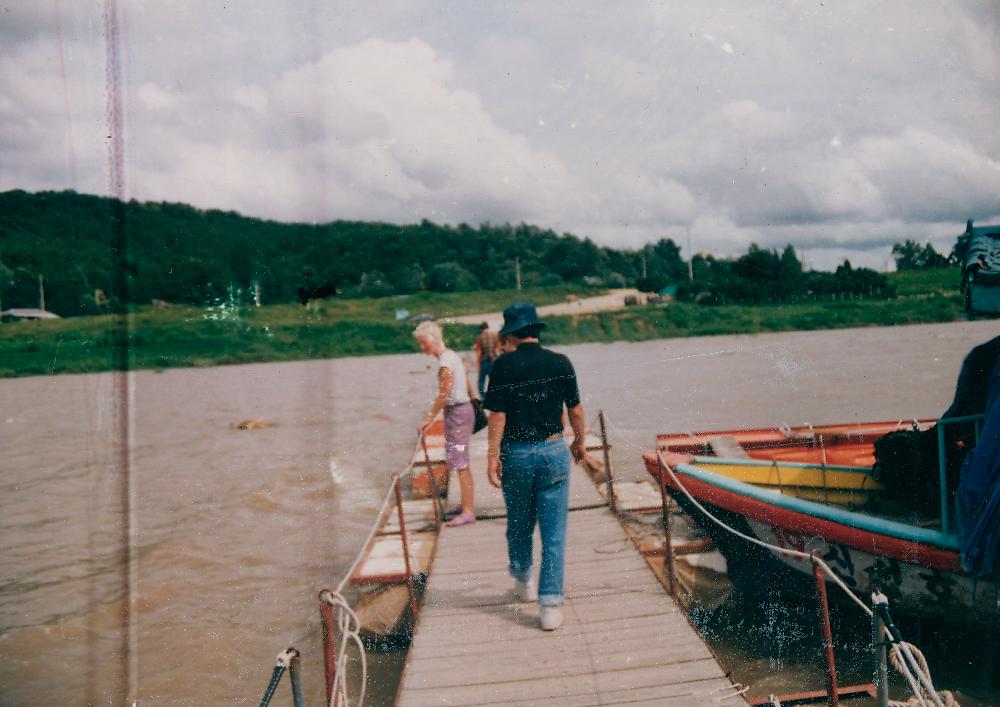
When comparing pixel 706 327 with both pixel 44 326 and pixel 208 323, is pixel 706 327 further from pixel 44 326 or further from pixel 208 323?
pixel 44 326

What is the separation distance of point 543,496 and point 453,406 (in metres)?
1.95

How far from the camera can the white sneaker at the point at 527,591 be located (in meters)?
4.32

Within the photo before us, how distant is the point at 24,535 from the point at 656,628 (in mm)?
9945

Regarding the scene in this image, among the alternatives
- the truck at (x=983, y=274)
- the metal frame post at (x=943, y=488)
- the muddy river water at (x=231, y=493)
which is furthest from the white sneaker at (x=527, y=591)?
the truck at (x=983, y=274)

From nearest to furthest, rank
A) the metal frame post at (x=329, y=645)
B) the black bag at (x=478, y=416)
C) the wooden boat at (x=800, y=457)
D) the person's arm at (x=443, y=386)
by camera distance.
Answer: the metal frame post at (x=329, y=645) → the person's arm at (x=443, y=386) → the black bag at (x=478, y=416) → the wooden boat at (x=800, y=457)

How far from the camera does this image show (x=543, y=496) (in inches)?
153

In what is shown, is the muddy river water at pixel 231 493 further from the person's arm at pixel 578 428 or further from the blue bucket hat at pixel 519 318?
the blue bucket hat at pixel 519 318

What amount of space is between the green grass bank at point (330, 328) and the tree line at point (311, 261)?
21.1 ft

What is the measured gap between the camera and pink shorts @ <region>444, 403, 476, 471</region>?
5707 millimetres

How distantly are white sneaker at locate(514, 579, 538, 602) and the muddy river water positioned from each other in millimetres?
1871

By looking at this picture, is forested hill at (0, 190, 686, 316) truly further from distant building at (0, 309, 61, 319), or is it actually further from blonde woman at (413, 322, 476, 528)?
distant building at (0, 309, 61, 319)

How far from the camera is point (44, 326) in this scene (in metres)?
43.8

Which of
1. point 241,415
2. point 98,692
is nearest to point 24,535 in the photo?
point 98,692

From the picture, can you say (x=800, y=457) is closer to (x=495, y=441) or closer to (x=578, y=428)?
(x=578, y=428)
